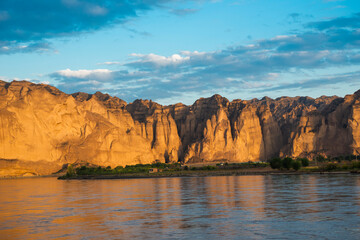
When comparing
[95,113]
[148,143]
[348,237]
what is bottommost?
[348,237]

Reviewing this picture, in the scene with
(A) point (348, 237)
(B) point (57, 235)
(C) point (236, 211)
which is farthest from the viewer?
(C) point (236, 211)

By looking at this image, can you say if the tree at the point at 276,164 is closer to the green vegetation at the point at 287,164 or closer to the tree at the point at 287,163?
the green vegetation at the point at 287,164

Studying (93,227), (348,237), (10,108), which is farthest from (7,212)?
(10,108)

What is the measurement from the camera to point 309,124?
18350 centimetres

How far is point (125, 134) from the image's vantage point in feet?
548

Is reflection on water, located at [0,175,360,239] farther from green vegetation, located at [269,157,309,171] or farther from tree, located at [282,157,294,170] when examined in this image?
tree, located at [282,157,294,170]

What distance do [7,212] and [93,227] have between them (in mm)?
13139

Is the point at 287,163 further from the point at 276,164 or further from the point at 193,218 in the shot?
the point at 193,218

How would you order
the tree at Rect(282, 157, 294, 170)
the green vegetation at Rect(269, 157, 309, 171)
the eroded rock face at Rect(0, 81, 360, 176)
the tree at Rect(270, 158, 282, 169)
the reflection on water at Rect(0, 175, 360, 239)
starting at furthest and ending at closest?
the eroded rock face at Rect(0, 81, 360, 176) → the tree at Rect(270, 158, 282, 169) → the tree at Rect(282, 157, 294, 170) → the green vegetation at Rect(269, 157, 309, 171) → the reflection on water at Rect(0, 175, 360, 239)

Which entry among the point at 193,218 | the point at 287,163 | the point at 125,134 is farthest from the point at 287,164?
the point at 193,218

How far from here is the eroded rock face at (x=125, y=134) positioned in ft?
422

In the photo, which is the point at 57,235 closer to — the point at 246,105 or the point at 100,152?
the point at 100,152

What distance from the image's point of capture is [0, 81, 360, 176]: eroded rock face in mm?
128500

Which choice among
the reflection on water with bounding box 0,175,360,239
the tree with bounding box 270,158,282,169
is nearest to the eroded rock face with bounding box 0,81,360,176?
the tree with bounding box 270,158,282,169
